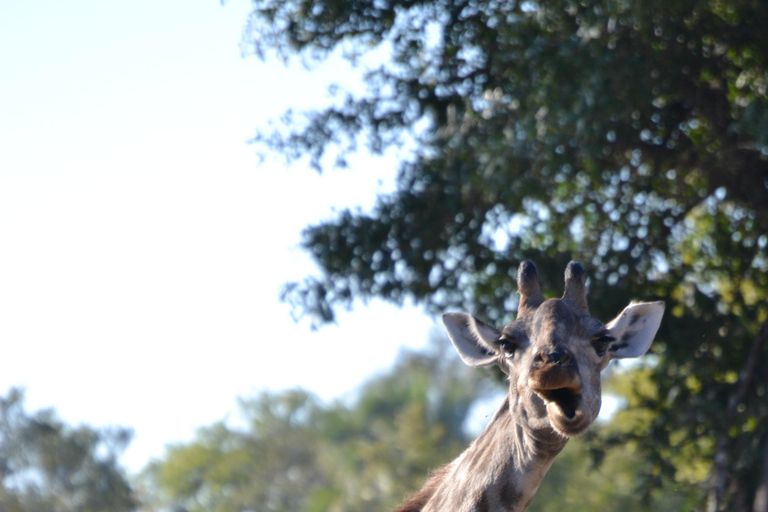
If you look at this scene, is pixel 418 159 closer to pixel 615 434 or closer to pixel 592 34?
pixel 592 34

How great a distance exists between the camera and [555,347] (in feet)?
19.7

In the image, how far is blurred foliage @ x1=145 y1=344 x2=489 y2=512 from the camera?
37.1 metres

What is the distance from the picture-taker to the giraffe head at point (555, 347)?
5988 millimetres

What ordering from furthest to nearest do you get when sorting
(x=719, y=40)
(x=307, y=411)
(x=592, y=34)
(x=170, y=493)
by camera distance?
1. (x=307, y=411)
2. (x=170, y=493)
3. (x=719, y=40)
4. (x=592, y=34)

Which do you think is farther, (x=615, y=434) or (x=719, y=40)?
(x=615, y=434)

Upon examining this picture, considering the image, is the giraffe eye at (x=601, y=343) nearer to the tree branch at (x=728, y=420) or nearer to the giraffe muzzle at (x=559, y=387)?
the giraffe muzzle at (x=559, y=387)

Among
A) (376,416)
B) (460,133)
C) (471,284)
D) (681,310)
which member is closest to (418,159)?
(460,133)

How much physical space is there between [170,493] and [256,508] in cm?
405

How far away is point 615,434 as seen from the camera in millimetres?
14922

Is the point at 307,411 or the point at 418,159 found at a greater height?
the point at 307,411

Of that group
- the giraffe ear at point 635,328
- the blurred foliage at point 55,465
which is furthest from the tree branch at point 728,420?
the blurred foliage at point 55,465

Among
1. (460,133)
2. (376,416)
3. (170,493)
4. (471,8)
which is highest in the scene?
(170,493)

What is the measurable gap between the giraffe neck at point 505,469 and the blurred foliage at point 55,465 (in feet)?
71.2

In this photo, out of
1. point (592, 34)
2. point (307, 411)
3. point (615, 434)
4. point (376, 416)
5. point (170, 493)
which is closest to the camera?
point (592, 34)
